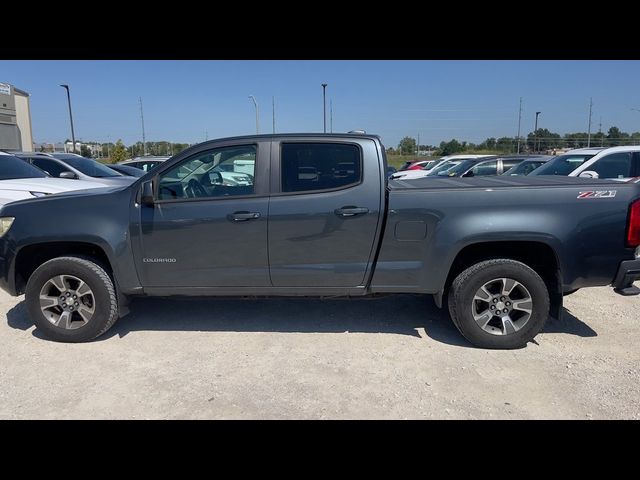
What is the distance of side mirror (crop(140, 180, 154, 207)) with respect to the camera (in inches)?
142

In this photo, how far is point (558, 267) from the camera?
11.4ft

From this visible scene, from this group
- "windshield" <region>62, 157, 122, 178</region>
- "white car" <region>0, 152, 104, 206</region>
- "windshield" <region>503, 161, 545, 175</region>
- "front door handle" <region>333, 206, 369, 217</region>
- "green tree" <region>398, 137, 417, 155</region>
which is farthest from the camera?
"green tree" <region>398, 137, 417, 155</region>

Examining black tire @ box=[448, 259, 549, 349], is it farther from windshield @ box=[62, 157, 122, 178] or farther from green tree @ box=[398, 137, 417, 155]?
green tree @ box=[398, 137, 417, 155]

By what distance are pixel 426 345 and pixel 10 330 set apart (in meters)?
4.10

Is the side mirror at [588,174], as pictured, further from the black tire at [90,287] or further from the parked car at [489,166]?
the black tire at [90,287]

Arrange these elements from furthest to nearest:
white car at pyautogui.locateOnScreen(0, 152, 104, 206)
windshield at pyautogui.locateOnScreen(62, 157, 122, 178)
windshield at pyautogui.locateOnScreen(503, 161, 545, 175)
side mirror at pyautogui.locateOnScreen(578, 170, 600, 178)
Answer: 1. windshield at pyautogui.locateOnScreen(503, 161, 545, 175)
2. windshield at pyautogui.locateOnScreen(62, 157, 122, 178)
3. side mirror at pyautogui.locateOnScreen(578, 170, 600, 178)
4. white car at pyautogui.locateOnScreen(0, 152, 104, 206)

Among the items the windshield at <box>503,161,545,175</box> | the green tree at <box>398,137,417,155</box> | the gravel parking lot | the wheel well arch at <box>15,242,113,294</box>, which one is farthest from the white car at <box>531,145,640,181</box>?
the green tree at <box>398,137,417,155</box>

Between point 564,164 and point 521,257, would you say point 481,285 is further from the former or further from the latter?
point 564,164

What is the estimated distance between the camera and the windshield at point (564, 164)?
7.94 m

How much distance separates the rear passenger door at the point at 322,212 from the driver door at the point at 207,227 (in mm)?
128

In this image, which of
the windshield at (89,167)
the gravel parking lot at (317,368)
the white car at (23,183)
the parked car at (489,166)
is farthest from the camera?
the parked car at (489,166)

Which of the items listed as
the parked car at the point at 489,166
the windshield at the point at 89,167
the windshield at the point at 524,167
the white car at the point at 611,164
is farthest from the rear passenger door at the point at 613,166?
the windshield at the point at 89,167
